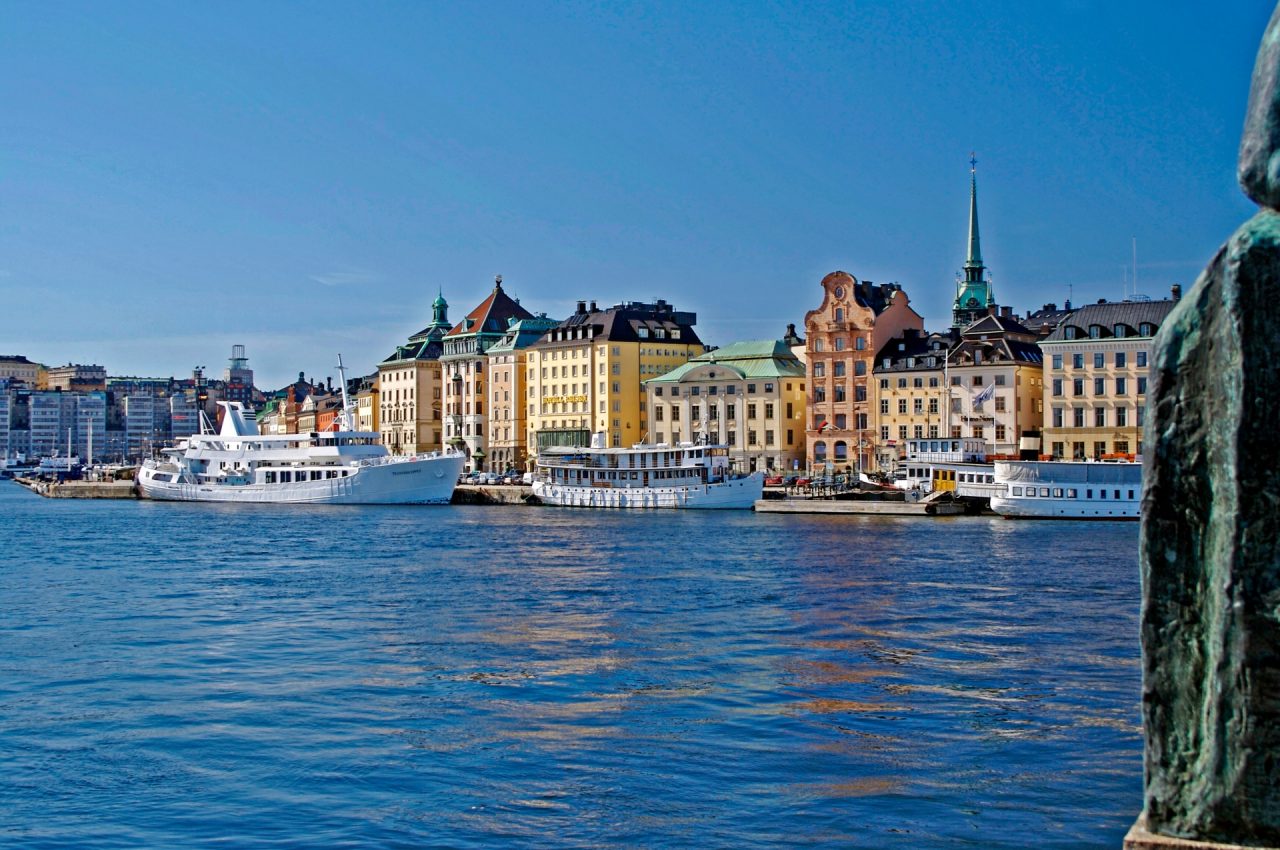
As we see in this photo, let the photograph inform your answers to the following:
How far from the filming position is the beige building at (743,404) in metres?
121

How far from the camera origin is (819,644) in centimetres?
2748

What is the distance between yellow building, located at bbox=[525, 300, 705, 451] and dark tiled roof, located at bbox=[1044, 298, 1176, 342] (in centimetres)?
4171

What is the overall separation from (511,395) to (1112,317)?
66330 mm

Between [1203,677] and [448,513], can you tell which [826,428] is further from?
[1203,677]

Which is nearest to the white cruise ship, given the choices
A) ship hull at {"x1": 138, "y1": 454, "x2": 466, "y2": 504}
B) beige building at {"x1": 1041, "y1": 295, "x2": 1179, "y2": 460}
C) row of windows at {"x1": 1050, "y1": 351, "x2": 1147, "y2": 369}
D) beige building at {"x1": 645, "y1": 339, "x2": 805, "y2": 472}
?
ship hull at {"x1": 138, "y1": 454, "x2": 466, "y2": 504}

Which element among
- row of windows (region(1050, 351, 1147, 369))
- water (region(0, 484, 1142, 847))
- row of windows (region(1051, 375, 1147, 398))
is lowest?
water (region(0, 484, 1142, 847))

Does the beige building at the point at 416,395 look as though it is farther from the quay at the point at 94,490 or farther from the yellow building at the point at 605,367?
the quay at the point at 94,490

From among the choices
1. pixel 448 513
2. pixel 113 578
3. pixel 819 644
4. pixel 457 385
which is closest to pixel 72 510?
pixel 448 513

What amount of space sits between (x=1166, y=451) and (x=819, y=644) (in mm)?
20778

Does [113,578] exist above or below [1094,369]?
below

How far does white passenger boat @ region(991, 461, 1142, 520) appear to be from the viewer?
77375mm

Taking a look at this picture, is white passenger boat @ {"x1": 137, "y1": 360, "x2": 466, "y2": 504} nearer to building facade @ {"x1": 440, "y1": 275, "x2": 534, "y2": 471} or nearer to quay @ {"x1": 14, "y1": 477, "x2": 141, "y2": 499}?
quay @ {"x1": 14, "y1": 477, "x2": 141, "y2": 499}

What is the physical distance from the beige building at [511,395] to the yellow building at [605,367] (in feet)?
15.0

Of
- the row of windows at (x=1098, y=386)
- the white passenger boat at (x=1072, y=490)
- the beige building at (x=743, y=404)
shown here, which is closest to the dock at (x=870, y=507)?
the white passenger boat at (x=1072, y=490)
